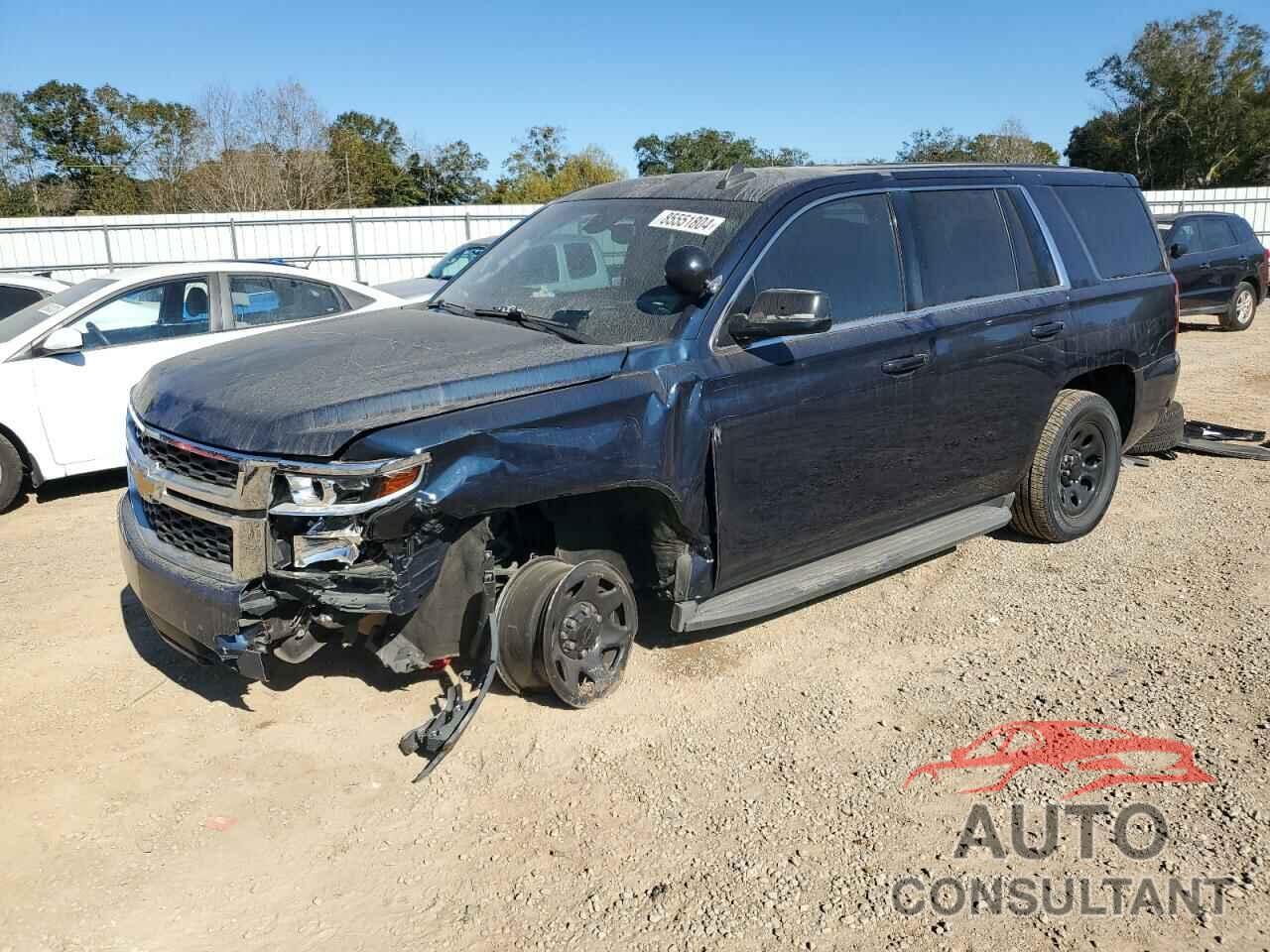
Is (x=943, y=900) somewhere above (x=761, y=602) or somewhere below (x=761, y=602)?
below

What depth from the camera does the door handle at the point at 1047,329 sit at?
5.17 metres

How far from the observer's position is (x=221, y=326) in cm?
784

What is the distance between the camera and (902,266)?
4672mm

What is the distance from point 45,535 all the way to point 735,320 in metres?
4.95

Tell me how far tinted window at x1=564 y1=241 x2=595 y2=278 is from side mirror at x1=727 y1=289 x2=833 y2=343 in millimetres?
782

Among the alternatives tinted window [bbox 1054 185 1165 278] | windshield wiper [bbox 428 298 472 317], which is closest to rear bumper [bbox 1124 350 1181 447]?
tinted window [bbox 1054 185 1165 278]

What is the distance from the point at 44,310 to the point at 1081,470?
23.4 feet

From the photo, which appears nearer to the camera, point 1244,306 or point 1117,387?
point 1117,387

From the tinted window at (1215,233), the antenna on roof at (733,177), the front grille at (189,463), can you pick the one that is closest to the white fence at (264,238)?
the tinted window at (1215,233)

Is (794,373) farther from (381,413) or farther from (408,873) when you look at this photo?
(408,873)

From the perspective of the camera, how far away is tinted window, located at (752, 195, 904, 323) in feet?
13.9

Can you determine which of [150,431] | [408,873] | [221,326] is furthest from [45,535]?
[408,873]

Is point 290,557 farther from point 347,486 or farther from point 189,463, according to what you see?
point 189,463

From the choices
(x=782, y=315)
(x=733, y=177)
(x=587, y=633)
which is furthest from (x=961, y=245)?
(x=587, y=633)
